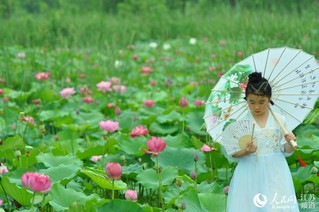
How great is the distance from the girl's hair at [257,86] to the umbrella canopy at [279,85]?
11cm

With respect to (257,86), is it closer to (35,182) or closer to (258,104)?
(258,104)

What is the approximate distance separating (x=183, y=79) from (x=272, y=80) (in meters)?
3.73

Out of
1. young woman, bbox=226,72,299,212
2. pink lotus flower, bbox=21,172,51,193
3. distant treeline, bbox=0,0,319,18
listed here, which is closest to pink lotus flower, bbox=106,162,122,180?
pink lotus flower, bbox=21,172,51,193

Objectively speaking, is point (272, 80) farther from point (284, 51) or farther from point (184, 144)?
point (184, 144)

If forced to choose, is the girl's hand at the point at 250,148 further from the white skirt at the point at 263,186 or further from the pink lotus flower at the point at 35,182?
the pink lotus flower at the point at 35,182

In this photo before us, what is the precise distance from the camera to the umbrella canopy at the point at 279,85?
214 cm

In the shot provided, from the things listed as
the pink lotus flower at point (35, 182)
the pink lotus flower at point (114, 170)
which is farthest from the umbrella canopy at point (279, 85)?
the pink lotus flower at point (35, 182)

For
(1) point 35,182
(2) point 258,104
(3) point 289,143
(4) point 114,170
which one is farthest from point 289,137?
(1) point 35,182

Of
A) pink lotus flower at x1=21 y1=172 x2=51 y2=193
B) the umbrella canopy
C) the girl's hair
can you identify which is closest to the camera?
pink lotus flower at x1=21 y1=172 x2=51 y2=193

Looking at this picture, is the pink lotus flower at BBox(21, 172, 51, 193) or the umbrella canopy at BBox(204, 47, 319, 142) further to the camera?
the umbrella canopy at BBox(204, 47, 319, 142)

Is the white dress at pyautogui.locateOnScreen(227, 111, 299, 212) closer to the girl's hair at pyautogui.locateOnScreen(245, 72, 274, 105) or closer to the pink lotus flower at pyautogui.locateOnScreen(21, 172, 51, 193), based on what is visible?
the girl's hair at pyautogui.locateOnScreen(245, 72, 274, 105)

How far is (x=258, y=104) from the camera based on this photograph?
78.7 inches

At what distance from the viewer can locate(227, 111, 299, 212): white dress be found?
1.94 meters

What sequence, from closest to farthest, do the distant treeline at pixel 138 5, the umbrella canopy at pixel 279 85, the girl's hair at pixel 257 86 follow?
the girl's hair at pixel 257 86, the umbrella canopy at pixel 279 85, the distant treeline at pixel 138 5
